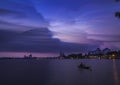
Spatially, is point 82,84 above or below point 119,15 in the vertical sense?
below

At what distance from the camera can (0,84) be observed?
63.5m

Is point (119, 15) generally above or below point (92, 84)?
above

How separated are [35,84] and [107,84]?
19.7 metres

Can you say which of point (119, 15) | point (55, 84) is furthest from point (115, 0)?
point (55, 84)

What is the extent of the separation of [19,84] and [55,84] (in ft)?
32.9

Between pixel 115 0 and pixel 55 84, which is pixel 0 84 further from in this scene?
pixel 115 0

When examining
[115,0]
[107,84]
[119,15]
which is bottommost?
[107,84]

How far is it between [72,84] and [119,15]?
5056 cm

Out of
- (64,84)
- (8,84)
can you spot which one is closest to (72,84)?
(64,84)

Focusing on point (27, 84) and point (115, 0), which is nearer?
point (115, 0)

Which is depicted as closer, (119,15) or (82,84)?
(119,15)

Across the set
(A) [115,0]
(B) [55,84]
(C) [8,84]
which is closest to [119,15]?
(A) [115,0]

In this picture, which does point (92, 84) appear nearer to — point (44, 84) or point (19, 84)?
point (44, 84)

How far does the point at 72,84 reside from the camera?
63281mm
